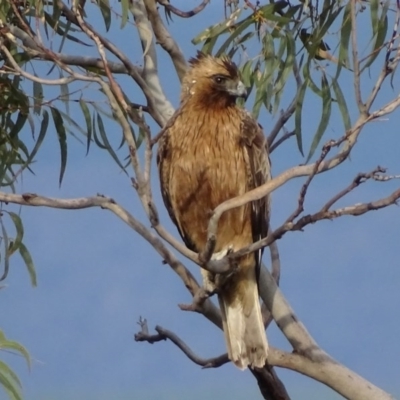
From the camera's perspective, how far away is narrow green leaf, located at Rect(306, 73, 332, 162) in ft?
12.0

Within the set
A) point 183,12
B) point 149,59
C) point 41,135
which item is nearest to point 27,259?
point 41,135

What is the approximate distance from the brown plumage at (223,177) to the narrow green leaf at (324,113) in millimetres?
170

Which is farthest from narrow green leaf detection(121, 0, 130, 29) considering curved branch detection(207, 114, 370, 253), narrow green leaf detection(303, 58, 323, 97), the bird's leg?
→ curved branch detection(207, 114, 370, 253)

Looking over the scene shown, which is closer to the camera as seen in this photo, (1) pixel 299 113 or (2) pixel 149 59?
(1) pixel 299 113

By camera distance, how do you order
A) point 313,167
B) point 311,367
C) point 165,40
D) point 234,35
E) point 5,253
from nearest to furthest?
point 313,167 < point 311,367 < point 234,35 < point 165,40 < point 5,253

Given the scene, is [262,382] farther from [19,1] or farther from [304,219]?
[19,1]

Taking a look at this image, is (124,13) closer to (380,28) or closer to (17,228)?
(380,28)

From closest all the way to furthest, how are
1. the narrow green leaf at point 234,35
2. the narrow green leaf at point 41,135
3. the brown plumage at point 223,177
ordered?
the brown plumage at point 223,177 < the narrow green leaf at point 234,35 < the narrow green leaf at point 41,135

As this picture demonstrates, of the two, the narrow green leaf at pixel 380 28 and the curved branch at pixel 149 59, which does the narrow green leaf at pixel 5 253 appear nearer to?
the curved branch at pixel 149 59

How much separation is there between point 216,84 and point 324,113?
0.40 metres

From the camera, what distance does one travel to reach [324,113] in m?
3.85

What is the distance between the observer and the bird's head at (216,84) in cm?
374

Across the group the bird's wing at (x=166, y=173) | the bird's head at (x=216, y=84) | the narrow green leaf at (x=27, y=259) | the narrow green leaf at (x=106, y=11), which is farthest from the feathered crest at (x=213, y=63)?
the narrow green leaf at (x=27, y=259)

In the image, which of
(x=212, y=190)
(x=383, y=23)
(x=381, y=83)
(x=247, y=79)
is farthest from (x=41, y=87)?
(x=381, y=83)
